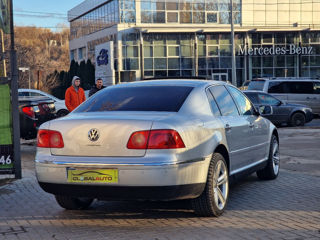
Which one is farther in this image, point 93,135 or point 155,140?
point 93,135

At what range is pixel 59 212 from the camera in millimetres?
6402

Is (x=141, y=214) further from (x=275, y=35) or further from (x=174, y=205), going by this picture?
(x=275, y=35)

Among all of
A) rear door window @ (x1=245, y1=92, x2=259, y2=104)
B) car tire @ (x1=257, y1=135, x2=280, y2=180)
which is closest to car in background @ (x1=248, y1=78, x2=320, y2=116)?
rear door window @ (x1=245, y1=92, x2=259, y2=104)

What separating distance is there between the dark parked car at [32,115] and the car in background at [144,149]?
589 centimetres

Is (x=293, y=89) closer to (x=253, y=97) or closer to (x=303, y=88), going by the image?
(x=303, y=88)

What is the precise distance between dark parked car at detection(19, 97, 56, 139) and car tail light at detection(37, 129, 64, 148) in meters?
6.45

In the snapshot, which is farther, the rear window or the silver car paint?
the rear window

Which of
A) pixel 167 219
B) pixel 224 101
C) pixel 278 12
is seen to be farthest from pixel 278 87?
pixel 278 12

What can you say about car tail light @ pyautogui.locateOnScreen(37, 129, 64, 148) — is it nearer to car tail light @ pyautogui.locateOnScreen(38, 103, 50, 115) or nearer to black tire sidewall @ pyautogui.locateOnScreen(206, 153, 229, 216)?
black tire sidewall @ pyautogui.locateOnScreen(206, 153, 229, 216)

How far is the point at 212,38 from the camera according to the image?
5403 cm

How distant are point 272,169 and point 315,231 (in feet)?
9.78

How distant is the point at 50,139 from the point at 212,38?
1949 inches

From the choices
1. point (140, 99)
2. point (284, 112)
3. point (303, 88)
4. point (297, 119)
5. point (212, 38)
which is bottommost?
point (297, 119)

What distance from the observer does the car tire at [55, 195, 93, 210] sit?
636 centimetres
